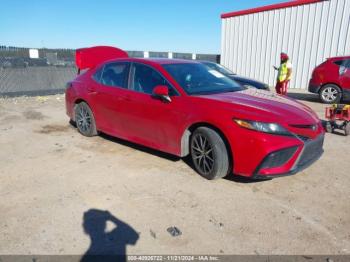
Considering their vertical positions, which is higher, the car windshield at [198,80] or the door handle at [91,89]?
the car windshield at [198,80]

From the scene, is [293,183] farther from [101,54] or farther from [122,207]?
[101,54]

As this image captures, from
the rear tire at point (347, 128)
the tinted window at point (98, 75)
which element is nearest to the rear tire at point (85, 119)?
the tinted window at point (98, 75)

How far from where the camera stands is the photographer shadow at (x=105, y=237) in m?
2.58

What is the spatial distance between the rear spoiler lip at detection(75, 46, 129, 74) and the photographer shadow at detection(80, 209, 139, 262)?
5562 millimetres

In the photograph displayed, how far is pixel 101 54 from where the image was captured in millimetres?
8273

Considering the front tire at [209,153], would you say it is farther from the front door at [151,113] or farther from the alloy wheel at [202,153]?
the front door at [151,113]

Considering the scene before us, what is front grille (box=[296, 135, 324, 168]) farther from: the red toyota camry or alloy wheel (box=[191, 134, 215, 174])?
alloy wheel (box=[191, 134, 215, 174])

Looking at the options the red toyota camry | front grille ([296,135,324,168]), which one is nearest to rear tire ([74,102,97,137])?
the red toyota camry

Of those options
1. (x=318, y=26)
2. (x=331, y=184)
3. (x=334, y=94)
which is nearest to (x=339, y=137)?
(x=331, y=184)

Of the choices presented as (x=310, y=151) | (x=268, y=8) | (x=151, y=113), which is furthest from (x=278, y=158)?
(x=268, y=8)

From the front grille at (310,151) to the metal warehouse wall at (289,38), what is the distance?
1172 centimetres

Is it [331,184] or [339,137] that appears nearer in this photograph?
[331,184]

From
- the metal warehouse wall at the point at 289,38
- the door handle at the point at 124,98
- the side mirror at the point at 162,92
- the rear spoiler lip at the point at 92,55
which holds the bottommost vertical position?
the door handle at the point at 124,98

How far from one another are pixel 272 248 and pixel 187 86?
93.5 inches
